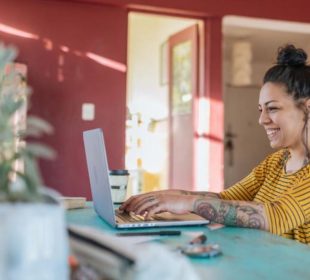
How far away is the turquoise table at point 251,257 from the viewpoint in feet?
2.49

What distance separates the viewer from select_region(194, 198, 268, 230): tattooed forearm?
123 centimetres

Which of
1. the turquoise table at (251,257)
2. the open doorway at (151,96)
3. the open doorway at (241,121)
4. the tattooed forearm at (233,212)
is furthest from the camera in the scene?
the open doorway at (241,121)

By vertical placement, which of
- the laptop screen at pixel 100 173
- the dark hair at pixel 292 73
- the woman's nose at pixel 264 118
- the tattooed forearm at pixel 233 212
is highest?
the dark hair at pixel 292 73

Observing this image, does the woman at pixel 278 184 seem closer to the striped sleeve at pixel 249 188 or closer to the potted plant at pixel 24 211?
the striped sleeve at pixel 249 188

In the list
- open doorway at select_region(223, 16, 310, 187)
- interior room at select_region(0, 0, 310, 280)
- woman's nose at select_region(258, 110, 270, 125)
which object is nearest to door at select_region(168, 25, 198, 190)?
interior room at select_region(0, 0, 310, 280)

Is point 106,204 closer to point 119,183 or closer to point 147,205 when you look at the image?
point 147,205

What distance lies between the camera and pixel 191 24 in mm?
4145

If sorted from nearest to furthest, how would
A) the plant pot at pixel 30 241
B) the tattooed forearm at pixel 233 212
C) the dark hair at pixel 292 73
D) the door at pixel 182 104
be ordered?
1. the plant pot at pixel 30 241
2. the tattooed forearm at pixel 233 212
3. the dark hair at pixel 292 73
4. the door at pixel 182 104

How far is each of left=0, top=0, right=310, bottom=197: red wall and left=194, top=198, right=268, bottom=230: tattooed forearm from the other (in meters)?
2.24

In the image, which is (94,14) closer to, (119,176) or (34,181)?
(119,176)

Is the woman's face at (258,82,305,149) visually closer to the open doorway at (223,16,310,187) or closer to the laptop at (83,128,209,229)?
the laptop at (83,128,209,229)

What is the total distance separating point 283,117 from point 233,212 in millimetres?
423

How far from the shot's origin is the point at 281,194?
143 cm

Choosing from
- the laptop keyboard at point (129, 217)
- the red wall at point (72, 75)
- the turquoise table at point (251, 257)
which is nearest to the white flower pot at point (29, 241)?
the turquoise table at point (251, 257)
